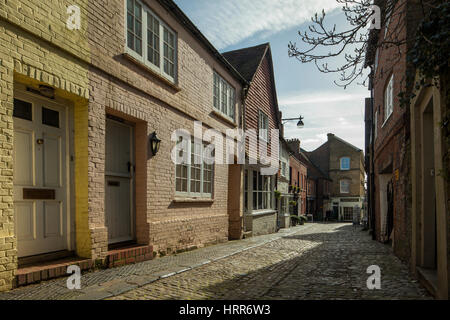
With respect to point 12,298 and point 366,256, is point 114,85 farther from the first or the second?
point 366,256

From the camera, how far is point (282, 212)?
961 inches

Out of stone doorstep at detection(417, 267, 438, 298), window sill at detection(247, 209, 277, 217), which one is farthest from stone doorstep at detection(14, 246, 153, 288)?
window sill at detection(247, 209, 277, 217)

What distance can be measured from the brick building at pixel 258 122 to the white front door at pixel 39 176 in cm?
852

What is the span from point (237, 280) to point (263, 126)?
35.7 ft

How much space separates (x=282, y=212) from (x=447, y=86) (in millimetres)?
20938

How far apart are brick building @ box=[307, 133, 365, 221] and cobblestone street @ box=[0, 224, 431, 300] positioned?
3766cm

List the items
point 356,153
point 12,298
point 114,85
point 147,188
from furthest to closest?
point 356,153 < point 147,188 < point 114,85 < point 12,298

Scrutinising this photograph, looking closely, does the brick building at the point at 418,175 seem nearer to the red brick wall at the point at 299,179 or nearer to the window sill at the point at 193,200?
the window sill at the point at 193,200

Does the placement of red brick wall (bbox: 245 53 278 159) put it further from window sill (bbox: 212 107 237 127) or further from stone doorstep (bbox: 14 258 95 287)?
stone doorstep (bbox: 14 258 95 287)

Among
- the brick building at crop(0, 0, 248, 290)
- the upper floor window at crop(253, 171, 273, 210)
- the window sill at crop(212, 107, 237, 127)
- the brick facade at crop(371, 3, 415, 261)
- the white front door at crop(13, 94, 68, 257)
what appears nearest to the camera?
the brick building at crop(0, 0, 248, 290)

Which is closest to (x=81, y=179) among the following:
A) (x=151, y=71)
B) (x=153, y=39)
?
(x=151, y=71)

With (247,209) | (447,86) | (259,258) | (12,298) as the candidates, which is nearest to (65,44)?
(12,298)

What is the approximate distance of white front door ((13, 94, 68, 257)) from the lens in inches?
196

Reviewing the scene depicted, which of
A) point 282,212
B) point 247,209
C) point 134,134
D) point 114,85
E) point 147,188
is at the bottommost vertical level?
point 282,212
